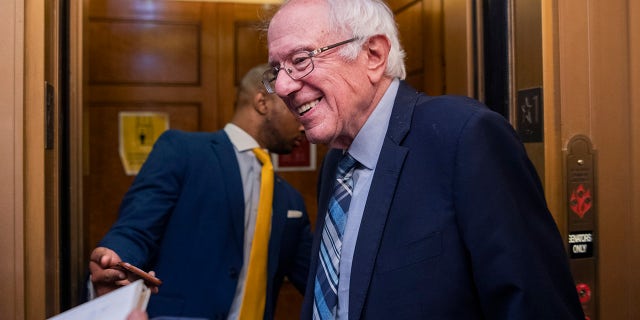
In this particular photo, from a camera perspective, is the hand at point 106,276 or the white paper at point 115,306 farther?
→ the hand at point 106,276

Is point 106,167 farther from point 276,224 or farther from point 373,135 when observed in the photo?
point 373,135

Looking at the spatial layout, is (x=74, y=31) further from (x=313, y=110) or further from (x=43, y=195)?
(x=313, y=110)

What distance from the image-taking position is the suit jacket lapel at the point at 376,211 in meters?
1.27

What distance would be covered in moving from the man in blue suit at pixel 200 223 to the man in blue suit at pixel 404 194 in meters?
0.84

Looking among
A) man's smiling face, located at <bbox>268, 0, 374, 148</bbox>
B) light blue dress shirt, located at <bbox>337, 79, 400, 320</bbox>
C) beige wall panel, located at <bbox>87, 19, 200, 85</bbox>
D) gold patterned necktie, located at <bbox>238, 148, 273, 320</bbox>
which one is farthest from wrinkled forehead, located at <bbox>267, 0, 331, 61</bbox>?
beige wall panel, located at <bbox>87, 19, 200, 85</bbox>

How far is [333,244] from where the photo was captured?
1.42m

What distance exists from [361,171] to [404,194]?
185 mm

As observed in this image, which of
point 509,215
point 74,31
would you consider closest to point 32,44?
point 74,31

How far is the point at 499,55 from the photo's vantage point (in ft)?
5.84

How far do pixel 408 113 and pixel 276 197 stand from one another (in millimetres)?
1237

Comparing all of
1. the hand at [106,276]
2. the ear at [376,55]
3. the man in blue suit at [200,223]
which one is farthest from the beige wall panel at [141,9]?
the ear at [376,55]

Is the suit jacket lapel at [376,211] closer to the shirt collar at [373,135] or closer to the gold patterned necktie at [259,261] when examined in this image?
the shirt collar at [373,135]

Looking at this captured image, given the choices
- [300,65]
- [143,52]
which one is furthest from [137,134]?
[300,65]

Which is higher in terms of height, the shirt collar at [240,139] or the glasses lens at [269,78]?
the glasses lens at [269,78]
